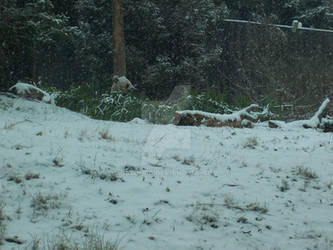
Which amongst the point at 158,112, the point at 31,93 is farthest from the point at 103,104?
the point at 31,93

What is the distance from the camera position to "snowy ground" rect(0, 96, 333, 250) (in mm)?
3232

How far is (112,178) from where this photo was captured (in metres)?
4.31

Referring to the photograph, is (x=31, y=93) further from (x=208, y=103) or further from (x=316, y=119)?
(x=316, y=119)

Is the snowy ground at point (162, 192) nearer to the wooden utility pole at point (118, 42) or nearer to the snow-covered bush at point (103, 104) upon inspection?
the snow-covered bush at point (103, 104)

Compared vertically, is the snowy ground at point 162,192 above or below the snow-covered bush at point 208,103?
below

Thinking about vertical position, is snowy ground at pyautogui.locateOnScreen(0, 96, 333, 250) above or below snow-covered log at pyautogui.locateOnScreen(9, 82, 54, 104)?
below

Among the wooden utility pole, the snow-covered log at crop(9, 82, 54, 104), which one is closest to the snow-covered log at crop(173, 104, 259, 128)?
the snow-covered log at crop(9, 82, 54, 104)

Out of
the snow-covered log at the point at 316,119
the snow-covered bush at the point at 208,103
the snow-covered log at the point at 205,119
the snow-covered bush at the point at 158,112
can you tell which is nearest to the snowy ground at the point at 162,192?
the snow-covered log at the point at 205,119

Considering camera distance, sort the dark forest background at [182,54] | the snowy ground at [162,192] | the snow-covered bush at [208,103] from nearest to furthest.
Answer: the snowy ground at [162,192] < the snow-covered bush at [208,103] < the dark forest background at [182,54]

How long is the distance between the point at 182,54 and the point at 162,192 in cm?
1294

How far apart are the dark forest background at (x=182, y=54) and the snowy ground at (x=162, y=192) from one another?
23.5 ft

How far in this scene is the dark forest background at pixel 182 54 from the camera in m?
13.4

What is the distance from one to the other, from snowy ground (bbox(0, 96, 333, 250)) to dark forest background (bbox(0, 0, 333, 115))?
716 centimetres

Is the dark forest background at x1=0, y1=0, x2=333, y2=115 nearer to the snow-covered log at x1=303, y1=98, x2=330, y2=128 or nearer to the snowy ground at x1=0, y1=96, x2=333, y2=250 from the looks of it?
the snow-covered log at x1=303, y1=98, x2=330, y2=128
